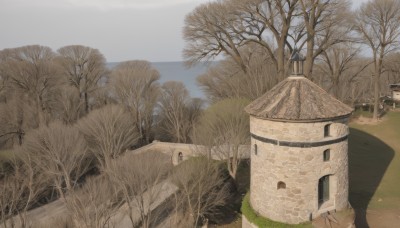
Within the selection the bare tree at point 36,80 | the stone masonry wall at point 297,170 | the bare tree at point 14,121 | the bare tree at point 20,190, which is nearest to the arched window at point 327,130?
the stone masonry wall at point 297,170

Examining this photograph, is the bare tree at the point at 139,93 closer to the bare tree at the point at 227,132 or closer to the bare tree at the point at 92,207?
the bare tree at the point at 227,132

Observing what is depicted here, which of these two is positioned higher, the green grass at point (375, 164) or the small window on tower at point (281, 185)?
the small window on tower at point (281, 185)

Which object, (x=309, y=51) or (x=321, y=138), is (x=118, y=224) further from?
(x=309, y=51)

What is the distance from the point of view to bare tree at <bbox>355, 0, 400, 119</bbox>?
33.4 metres

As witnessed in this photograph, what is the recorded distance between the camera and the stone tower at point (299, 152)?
49.6 feet

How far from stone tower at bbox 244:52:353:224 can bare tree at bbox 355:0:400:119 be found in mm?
21060

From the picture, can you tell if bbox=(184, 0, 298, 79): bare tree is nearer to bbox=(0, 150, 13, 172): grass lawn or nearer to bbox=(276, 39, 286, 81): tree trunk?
bbox=(276, 39, 286, 81): tree trunk

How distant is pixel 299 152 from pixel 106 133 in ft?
64.8

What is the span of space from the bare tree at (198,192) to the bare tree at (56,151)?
8295mm

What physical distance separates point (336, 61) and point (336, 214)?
99.2 feet

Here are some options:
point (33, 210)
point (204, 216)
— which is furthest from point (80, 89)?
point (204, 216)

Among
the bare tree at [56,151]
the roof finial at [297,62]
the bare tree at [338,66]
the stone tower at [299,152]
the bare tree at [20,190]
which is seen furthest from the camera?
the bare tree at [338,66]

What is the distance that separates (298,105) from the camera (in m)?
15.3

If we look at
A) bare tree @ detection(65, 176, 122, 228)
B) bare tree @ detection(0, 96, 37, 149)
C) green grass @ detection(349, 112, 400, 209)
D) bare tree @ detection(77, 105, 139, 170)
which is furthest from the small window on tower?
bare tree @ detection(0, 96, 37, 149)
